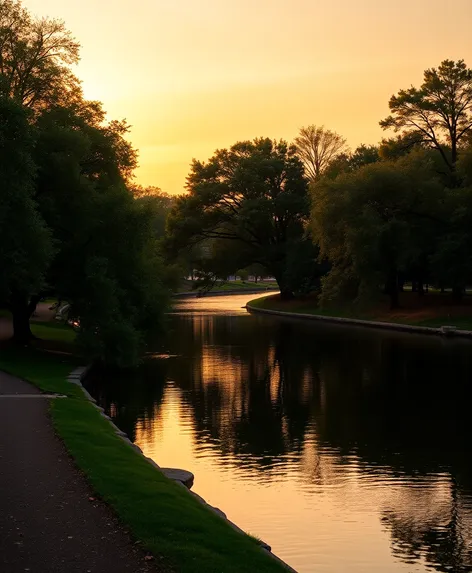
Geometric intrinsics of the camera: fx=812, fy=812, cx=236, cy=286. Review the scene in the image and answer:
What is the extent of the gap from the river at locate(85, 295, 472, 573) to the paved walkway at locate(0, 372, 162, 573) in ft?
11.6

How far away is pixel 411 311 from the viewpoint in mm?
69438

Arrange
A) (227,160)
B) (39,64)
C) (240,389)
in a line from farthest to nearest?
(227,160), (39,64), (240,389)

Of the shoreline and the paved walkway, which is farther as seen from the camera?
the shoreline

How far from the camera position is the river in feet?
48.1

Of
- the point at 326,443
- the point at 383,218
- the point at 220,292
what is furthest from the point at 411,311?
the point at 220,292

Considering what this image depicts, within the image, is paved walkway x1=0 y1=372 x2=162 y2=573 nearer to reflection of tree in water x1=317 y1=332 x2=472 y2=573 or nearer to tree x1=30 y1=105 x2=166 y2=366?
reflection of tree in water x1=317 y1=332 x2=472 y2=573

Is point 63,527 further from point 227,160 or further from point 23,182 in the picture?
point 227,160

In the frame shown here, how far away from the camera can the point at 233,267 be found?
100562 millimetres

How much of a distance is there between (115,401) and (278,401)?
604cm

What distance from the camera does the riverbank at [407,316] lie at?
5919 cm

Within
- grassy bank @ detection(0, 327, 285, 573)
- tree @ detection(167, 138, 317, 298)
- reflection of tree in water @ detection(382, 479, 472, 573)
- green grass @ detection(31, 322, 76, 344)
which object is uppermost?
tree @ detection(167, 138, 317, 298)

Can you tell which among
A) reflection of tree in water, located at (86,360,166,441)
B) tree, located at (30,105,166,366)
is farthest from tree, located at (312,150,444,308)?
tree, located at (30,105,166,366)

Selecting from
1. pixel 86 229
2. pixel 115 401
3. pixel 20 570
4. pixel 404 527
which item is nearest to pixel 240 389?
pixel 115 401

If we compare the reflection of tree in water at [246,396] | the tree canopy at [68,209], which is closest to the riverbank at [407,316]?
the reflection of tree in water at [246,396]
